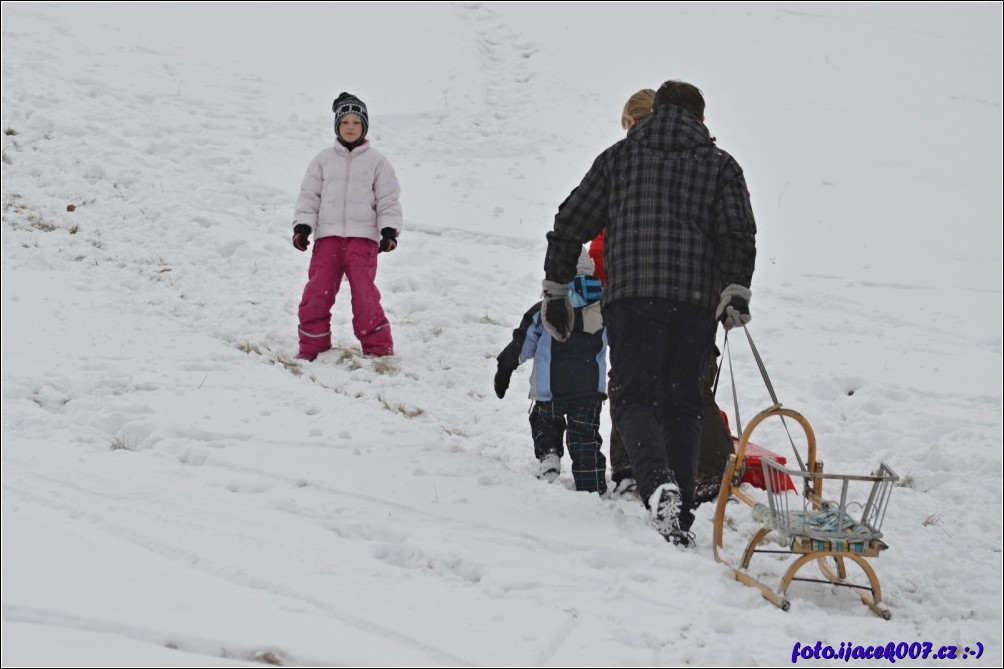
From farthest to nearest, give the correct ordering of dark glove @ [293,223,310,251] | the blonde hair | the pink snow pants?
the pink snow pants, dark glove @ [293,223,310,251], the blonde hair

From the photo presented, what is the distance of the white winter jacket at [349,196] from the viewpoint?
717cm

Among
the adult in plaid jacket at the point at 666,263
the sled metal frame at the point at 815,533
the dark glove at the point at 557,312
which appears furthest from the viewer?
the dark glove at the point at 557,312

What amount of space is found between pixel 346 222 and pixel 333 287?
47 centimetres

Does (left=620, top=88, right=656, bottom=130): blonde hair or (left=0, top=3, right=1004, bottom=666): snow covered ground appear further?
(left=620, top=88, right=656, bottom=130): blonde hair

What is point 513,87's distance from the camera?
16531mm

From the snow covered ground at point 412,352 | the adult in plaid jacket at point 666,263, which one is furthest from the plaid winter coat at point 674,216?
the snow covered ground at point 412,352

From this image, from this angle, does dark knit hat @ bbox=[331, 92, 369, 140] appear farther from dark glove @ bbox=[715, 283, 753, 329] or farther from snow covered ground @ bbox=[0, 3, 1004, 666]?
dark glove @ bbox=[715, 283, 753, 329]

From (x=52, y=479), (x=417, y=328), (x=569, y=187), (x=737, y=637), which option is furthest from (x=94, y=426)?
(x=569, y=187)

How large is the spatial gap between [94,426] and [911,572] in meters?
4.19

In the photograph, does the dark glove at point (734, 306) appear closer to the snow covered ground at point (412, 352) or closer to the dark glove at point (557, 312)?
the dark glove at point (557, 312)

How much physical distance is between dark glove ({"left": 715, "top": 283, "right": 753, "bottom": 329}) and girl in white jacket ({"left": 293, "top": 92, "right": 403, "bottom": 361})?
10.4 feet

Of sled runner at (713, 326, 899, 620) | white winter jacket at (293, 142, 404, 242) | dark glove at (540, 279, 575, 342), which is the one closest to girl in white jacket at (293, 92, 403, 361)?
white winter jacket at (293, 142, 404, 242)

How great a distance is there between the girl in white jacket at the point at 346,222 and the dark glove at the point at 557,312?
2429 millimetres

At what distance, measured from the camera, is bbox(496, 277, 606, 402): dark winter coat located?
538 centimetres
